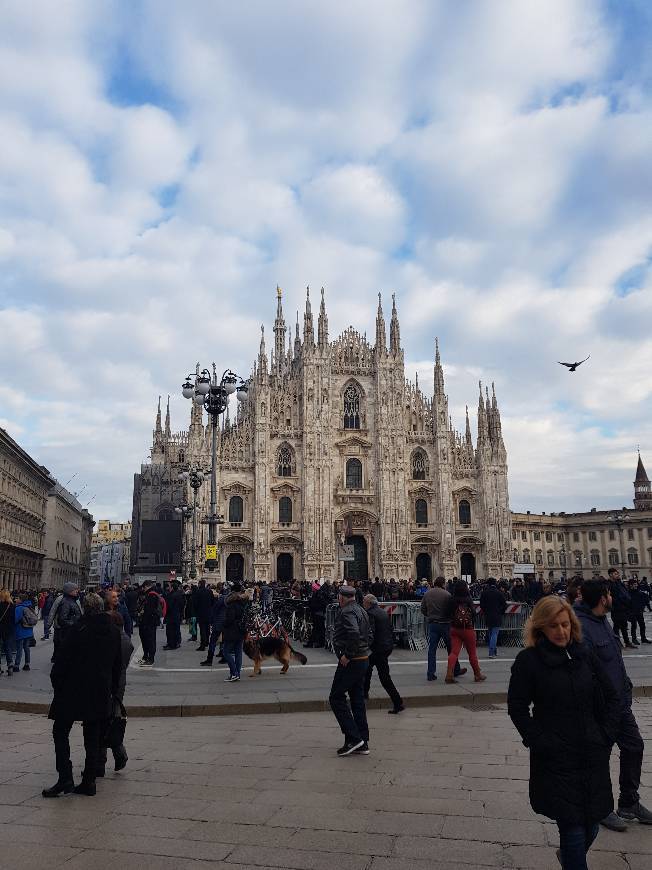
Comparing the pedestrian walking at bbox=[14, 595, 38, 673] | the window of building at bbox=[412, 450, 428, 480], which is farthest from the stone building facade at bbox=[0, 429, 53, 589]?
the pedestrian walking at bbox=[14, 595, 38, 673]

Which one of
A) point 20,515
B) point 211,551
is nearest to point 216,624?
point 211,551

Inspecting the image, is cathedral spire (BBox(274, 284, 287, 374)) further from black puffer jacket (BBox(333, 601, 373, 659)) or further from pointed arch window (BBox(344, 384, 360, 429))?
black puffer jacket (BBox(333, 601, 373, 659))

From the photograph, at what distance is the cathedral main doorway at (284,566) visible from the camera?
4759 cm

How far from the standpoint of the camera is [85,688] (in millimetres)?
5938

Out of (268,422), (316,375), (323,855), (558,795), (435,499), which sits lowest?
(323,855)

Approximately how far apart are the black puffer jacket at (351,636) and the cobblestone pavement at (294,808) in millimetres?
1017

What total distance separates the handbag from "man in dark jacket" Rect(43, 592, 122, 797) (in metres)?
0.20

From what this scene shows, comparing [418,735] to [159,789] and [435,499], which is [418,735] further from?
[435,499]

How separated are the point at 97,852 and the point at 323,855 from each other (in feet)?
4.81

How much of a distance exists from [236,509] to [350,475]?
8.46 meters

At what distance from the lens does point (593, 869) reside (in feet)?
14.0

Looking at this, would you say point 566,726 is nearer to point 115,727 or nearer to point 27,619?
point 115,727

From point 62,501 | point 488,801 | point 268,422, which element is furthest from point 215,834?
point 62,501

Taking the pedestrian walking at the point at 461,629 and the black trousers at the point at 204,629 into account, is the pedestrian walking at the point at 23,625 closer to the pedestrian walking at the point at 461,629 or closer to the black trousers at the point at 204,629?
A: the black trousers at the point at 204,629
